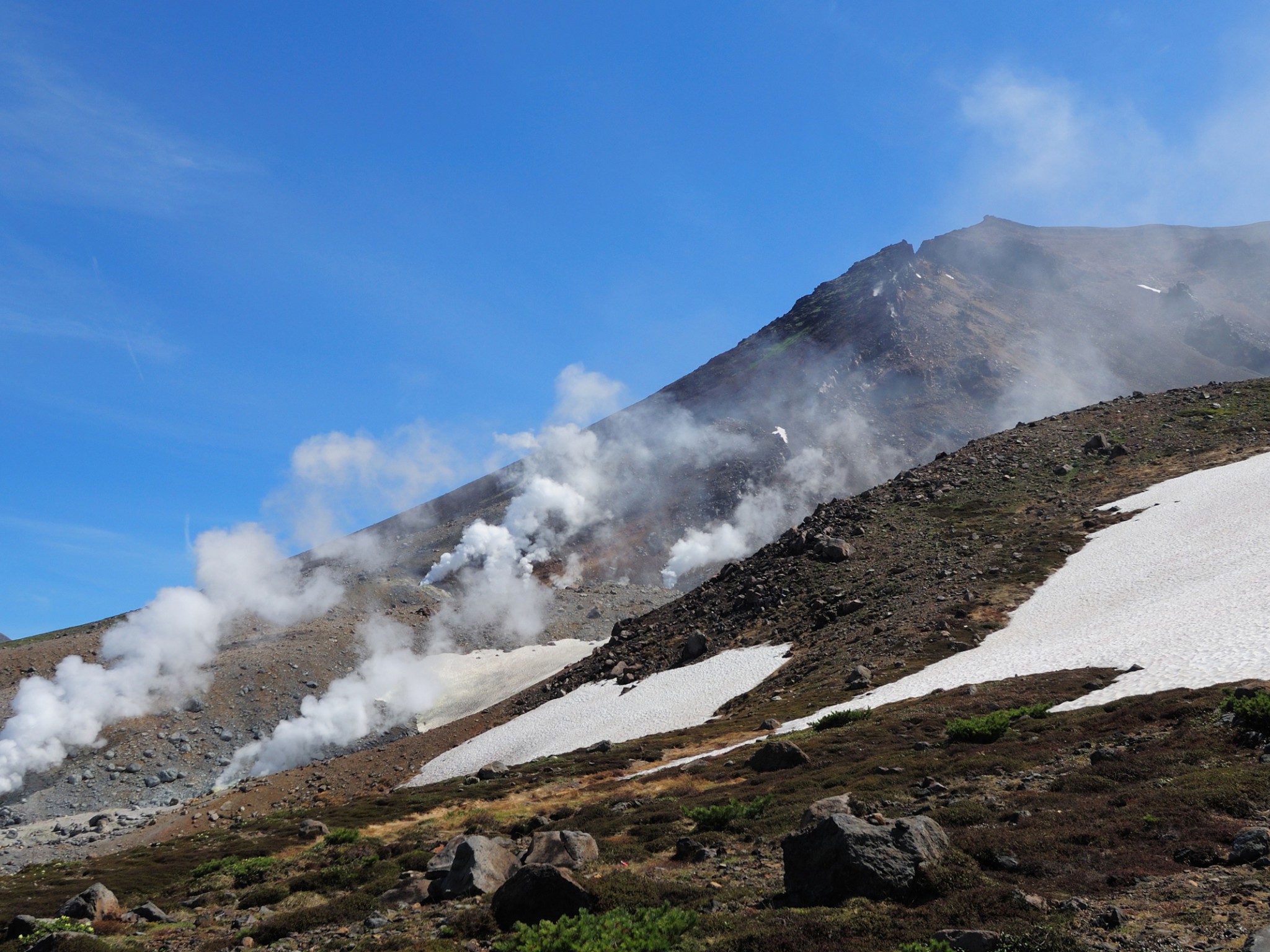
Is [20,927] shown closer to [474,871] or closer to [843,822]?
[474,871]

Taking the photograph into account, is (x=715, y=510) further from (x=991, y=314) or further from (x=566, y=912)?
(x=566, y=912)

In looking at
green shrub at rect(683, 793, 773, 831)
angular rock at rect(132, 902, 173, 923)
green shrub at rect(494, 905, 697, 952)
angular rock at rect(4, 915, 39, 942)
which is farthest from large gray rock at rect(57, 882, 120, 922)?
green shrub at rect(683, 793, 773, 831)

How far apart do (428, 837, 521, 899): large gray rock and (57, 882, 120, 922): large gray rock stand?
29.3ft

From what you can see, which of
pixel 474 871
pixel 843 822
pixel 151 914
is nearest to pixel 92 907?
pixel 151 914

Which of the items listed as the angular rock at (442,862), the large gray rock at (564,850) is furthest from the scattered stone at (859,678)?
the angular rock at (442,862)

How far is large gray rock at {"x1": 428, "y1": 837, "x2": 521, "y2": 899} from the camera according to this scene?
50.9 ft

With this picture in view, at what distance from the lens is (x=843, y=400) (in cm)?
16562

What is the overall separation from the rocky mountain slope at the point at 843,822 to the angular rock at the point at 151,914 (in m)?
0.55

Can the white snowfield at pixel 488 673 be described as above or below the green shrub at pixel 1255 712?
above

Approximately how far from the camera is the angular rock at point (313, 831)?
29.8m

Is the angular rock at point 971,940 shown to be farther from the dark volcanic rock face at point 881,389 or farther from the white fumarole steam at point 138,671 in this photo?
the dark volcanic rock face at point 881,389

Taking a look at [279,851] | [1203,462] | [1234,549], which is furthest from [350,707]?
[1203,462]

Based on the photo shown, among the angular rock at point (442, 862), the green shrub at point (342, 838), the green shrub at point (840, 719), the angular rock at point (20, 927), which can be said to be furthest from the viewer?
the green shrub at point (840, 719)

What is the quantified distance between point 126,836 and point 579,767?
30.5 m
